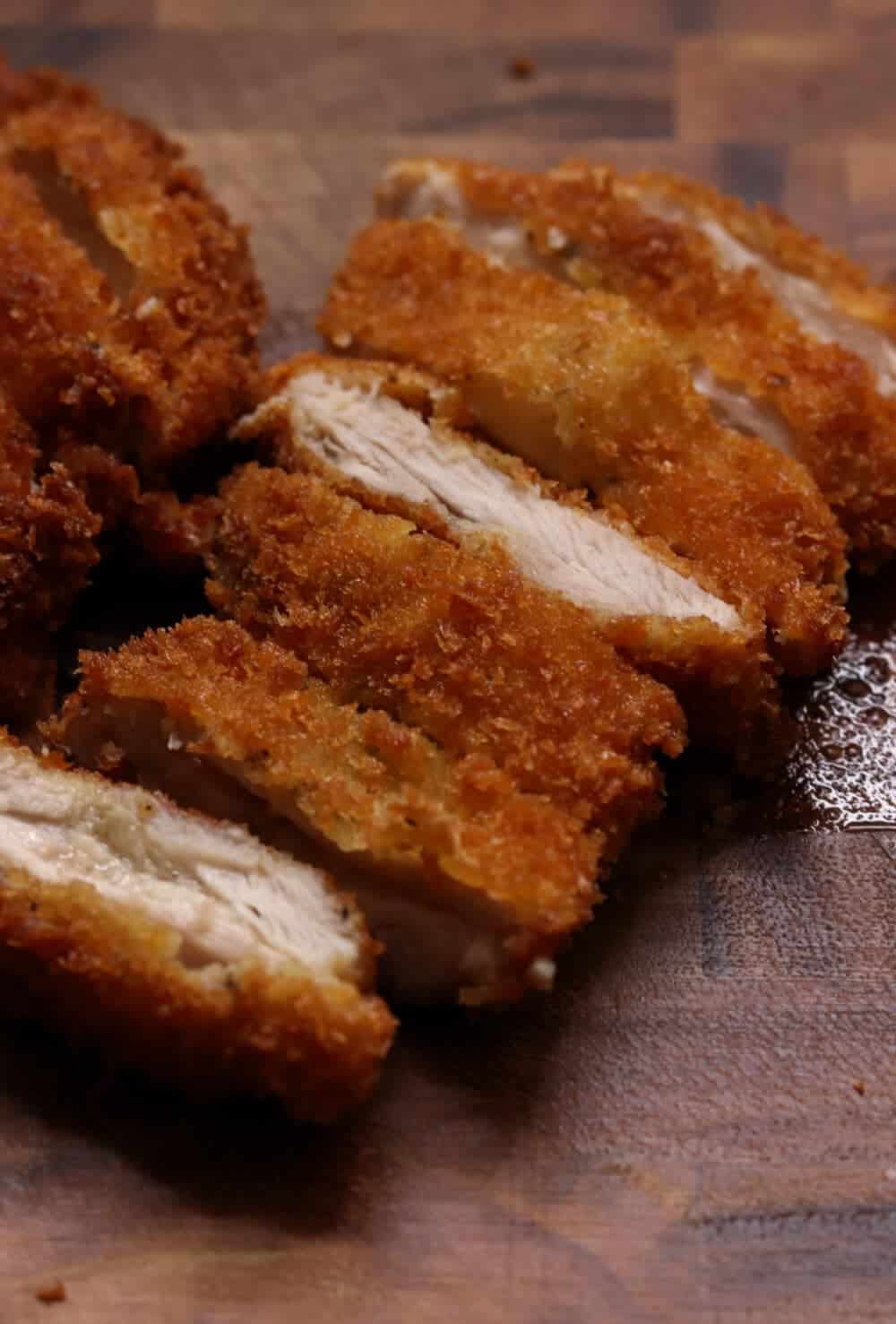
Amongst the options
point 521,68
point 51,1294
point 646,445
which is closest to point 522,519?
point 646,445

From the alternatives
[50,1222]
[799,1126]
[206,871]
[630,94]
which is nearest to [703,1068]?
[799,1126]

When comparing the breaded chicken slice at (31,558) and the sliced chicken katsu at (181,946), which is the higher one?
the breaded chicken slice at (31,558)

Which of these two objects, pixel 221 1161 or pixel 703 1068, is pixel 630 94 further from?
pixel 221 1161

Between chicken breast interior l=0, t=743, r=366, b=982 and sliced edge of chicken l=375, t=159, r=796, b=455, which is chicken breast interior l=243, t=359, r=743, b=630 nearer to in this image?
sliced edge of chicken l=375, t=159, r=796, b=455

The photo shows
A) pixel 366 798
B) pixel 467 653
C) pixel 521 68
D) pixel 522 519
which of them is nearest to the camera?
pixel 366 798

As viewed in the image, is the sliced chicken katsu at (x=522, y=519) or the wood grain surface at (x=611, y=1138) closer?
the wood grain surface at (x=611, y=1138)

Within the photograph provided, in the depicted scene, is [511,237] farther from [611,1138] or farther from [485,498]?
[611,1138]

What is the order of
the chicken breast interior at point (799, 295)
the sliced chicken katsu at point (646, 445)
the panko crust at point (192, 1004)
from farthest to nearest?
the chicken breast interior at point (799, 295), the sliced chicken katsu at point (646, 445), the panko crust at point (192, 1004)

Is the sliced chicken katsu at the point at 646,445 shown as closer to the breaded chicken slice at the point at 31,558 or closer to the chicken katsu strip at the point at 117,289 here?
the chicken katsu strip at the point at 117,289

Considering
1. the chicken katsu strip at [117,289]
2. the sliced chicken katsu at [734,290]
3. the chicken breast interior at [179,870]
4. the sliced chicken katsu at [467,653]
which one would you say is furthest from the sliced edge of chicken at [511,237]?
the chicken breast interior at [179,870]
